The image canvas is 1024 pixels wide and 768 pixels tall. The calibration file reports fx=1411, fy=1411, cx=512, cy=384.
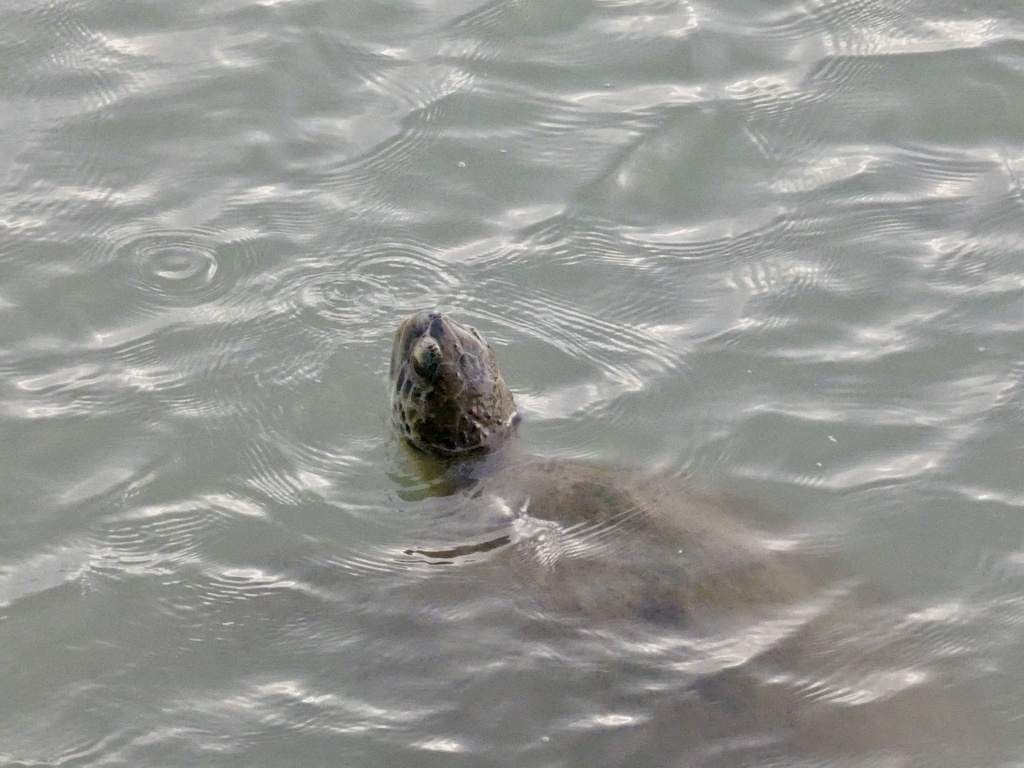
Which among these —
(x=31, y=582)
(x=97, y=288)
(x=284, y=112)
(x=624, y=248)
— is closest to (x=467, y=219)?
(x=624, y=248)

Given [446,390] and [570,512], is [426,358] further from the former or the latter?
[570,512]

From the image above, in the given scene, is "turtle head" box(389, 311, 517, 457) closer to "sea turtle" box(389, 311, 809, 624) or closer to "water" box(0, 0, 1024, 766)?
"sea turtle" box(389, 311, 809, 624)

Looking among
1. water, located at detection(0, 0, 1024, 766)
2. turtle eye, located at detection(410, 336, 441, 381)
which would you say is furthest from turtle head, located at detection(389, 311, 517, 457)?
water, located at detection(0, 0, 1024, 766)

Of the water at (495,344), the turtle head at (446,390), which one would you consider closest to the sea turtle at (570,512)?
the turtle head at (446,390)

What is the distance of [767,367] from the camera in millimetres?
5578

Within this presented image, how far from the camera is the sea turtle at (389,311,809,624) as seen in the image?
4648 mm

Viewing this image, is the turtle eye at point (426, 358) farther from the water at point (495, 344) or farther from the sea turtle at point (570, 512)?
the water at point (495, 344)

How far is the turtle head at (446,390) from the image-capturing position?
5.23 metres

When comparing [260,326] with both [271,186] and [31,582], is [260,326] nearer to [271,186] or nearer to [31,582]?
[271,186]

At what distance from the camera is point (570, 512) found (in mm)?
5031

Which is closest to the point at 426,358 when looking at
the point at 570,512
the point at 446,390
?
the point at 446,390

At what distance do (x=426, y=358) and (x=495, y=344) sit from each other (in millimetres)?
597

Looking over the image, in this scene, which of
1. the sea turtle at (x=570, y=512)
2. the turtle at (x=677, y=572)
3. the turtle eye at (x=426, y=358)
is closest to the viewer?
the turtle at (x=677, y=572)

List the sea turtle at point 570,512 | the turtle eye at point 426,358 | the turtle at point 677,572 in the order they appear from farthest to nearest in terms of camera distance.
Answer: the turtle eye at point 426,358, the sea turtle at point 570,512, the turtle at point 677,572
